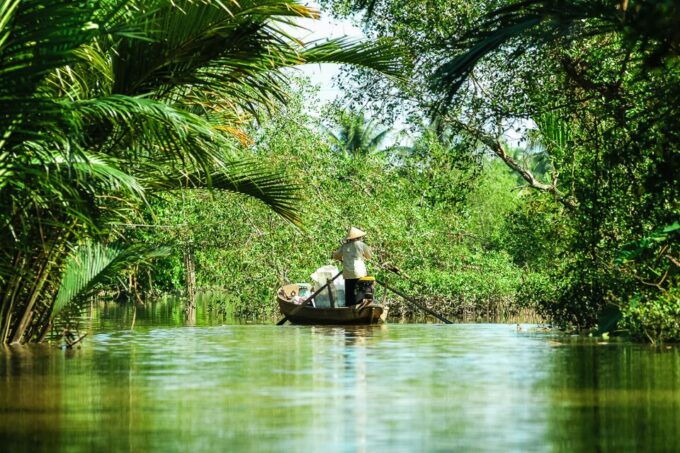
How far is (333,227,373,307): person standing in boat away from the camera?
26.2 m

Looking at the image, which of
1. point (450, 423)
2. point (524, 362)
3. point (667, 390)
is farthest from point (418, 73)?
point (450, 423)

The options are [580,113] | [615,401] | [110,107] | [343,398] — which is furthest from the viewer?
[580,113]

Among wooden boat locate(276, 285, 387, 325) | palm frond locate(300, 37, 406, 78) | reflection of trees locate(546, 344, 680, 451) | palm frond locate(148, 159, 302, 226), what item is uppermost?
palm frond locate(300, 37, 406, 78)

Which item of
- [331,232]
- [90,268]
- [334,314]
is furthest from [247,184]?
[331,232]

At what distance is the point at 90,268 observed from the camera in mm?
16438

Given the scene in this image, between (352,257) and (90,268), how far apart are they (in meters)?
10.4

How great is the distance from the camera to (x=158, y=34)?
1458cm

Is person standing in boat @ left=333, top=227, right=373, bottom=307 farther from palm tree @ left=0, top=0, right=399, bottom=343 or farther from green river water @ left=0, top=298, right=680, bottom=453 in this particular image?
green river water @ left=0, top=298, right=680, bottom=453

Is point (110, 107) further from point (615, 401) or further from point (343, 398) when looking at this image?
point (615, 401)

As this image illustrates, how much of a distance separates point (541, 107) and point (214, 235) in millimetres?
16199

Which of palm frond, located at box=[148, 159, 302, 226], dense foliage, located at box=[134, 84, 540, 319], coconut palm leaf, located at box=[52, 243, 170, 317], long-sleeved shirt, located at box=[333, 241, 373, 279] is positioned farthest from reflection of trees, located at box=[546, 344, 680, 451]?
dense foliage, located at box=[134, 84, 540, 319]

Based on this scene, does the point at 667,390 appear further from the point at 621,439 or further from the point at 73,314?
the point at 73,314

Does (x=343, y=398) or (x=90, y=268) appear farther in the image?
(x=90, y=268)

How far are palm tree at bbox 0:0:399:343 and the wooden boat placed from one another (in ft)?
27.7
